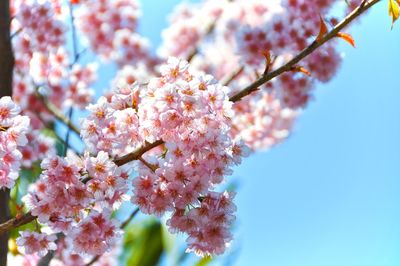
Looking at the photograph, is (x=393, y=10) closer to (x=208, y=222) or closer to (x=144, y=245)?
(x=208, y=222)

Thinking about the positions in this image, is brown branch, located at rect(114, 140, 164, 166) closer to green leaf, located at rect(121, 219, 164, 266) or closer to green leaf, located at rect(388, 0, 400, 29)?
green leaf, located at rect(388, 0, 400, 29)

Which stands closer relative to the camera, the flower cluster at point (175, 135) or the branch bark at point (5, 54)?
the flower cluster at point (175, 135)

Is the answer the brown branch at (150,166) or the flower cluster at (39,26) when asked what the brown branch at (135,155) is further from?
the flower cluster at (39,26)

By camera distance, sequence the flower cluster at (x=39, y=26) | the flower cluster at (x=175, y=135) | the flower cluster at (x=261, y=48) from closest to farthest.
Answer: the flower cluster at (x=175, y=135), the flower cluster at (x=261, y=48), the flower cluster at (x=39, y=26)

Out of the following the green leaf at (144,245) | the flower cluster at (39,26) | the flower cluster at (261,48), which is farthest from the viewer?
the green leaf at (144,245)

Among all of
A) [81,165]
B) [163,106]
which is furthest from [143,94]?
[81,165]

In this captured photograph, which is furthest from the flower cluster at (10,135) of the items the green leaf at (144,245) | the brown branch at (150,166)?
the green leaf at (144,245)

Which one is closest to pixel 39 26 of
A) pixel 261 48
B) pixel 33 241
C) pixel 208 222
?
pixel 261 48
